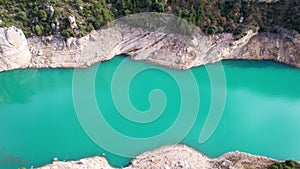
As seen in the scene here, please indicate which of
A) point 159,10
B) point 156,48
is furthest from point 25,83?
point 159,10

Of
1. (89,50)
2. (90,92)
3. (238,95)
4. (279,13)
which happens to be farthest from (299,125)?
(89,50)

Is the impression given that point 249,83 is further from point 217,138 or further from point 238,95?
point 217,138

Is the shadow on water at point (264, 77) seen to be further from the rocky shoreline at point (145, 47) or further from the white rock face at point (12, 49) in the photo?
the white rock face at point (12, 49)

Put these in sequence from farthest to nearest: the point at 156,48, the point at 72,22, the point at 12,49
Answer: the point at 156,48
the point at 72,22
the point at 12,49

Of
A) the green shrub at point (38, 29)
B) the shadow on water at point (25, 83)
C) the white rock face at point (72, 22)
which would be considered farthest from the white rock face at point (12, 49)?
the white rock face at point (72, 22)

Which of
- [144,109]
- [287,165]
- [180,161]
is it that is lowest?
[180,161]

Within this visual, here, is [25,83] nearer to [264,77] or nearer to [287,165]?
[264,77]

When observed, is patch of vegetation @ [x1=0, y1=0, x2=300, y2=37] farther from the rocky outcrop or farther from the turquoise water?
the rocky outcrop
